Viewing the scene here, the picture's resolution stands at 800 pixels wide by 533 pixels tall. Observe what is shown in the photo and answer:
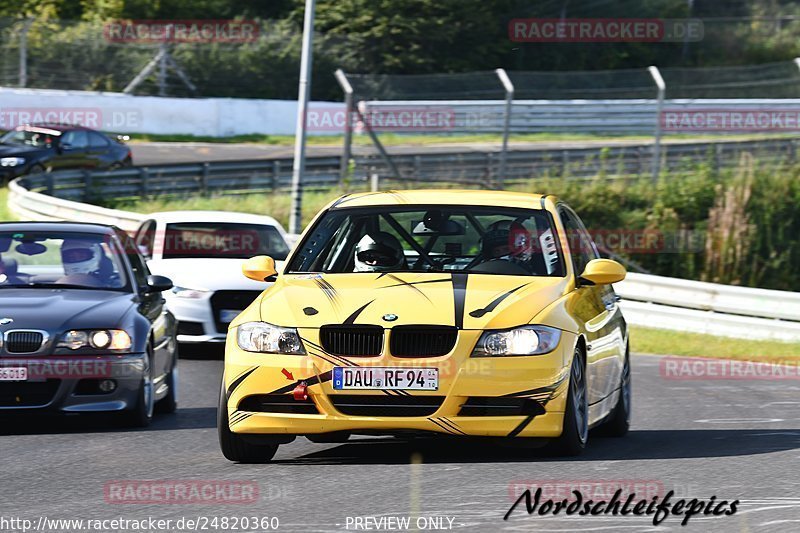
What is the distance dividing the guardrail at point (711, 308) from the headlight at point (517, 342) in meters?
12.1

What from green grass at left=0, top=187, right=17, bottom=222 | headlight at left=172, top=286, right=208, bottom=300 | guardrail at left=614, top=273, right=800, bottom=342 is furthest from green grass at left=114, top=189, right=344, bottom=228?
headlight at left=172, top=286, right=208, bottom=300

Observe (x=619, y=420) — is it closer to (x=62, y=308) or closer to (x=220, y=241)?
(x=62, y=308)

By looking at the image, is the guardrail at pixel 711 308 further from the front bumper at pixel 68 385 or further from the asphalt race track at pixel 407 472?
the front bumper at pixel 68 385

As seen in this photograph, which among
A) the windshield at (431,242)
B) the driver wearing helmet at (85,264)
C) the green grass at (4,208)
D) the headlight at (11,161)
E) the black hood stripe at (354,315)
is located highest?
the windshield at (431,242)

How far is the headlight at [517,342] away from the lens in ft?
26.9

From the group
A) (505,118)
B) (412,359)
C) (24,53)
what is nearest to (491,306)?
(412,359)

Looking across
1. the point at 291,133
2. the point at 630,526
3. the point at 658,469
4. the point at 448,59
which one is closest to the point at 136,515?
the point at 630,526

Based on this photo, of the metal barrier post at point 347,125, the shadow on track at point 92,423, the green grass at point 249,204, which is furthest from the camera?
the green grass at point 249,204

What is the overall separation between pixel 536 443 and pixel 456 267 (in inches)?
56.8

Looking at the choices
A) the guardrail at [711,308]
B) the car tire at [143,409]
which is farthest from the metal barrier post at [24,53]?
the car tire at [143,409]

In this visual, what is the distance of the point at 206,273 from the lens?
1692 cm

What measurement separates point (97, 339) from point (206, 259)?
709 cm

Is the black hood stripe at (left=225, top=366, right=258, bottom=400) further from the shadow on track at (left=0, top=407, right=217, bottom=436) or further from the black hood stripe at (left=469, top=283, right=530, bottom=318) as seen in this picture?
the shadow on track at (left=0, top=407, right=217, bottom=436)

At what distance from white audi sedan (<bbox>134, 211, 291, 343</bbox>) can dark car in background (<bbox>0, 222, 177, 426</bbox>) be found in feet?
14.9
